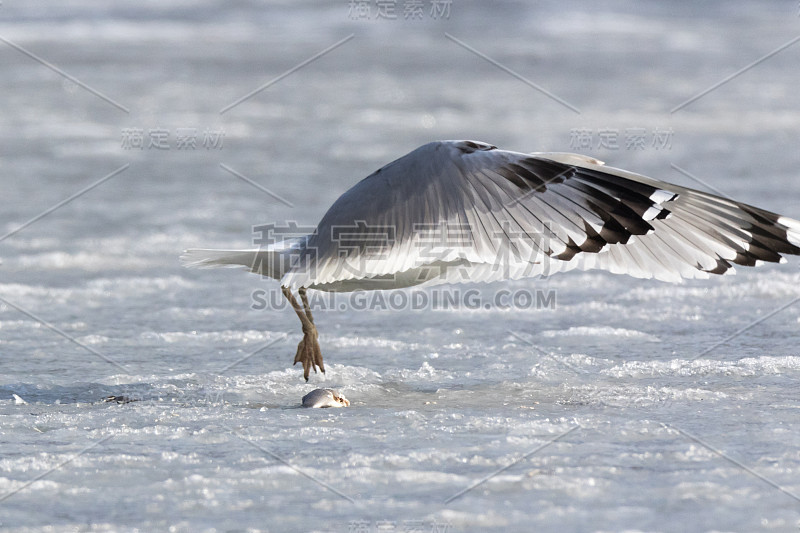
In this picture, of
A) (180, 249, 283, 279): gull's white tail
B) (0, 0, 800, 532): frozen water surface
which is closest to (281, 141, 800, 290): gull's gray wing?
(180, 249, 283, 279): gull's white tail

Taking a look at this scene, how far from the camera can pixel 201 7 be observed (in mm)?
19641

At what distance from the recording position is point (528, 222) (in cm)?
343

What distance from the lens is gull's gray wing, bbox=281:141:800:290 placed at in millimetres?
3408

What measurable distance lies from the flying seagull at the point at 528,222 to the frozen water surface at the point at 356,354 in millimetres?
523

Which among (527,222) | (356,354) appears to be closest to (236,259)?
(356,354)

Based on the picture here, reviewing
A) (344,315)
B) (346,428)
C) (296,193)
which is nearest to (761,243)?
(346,428)

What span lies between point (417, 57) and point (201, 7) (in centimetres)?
727

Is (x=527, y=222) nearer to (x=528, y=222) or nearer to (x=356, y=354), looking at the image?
(x=528, y=222)

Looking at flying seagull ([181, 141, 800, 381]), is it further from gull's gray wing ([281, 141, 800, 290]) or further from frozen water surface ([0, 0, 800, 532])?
frozen water surface ([0, 0, 800, 532])

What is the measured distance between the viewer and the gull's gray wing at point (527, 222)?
3408 mm

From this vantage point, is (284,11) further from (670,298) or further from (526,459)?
(526,459)

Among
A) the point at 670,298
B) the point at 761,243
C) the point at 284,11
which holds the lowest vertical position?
the point at 670,298

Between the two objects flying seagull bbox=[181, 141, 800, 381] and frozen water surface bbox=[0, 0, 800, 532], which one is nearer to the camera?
frozen water surface bbox=[0, 0, 800, 532]

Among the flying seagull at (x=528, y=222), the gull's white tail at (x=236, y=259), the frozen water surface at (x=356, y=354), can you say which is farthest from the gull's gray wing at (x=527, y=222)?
the frozen water surface at (x=356, y=354)
